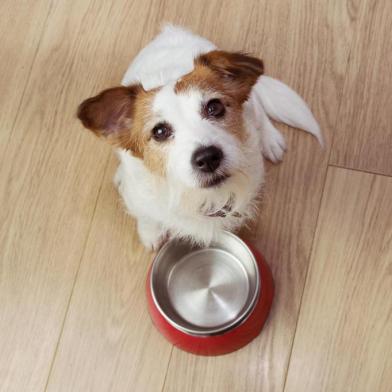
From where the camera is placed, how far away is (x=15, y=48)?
187cm

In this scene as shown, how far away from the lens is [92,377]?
1539mm

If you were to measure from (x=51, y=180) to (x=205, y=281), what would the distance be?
586mm

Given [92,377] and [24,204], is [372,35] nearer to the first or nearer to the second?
[24,204]

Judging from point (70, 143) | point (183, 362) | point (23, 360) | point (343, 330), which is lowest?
point (23, 360)

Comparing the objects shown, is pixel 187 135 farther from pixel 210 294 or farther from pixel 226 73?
pixel 210 294

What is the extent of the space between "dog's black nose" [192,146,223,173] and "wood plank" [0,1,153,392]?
612 millimetres

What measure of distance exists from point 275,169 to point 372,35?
55cm

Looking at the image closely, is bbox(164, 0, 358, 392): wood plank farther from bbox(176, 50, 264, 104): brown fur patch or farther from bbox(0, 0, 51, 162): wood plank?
bbox(0, 0, 51, 162): wood plank

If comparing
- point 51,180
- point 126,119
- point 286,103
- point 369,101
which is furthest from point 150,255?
point 369,101

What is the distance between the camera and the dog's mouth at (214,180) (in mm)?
1209

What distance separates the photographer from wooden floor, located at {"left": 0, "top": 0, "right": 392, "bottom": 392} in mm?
1510

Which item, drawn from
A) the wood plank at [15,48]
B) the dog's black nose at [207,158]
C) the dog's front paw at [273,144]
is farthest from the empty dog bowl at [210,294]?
the wood plank at [15,48]

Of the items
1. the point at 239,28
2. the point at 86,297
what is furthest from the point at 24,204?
the point at 239,28

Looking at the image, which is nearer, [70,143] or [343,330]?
[343,330]
